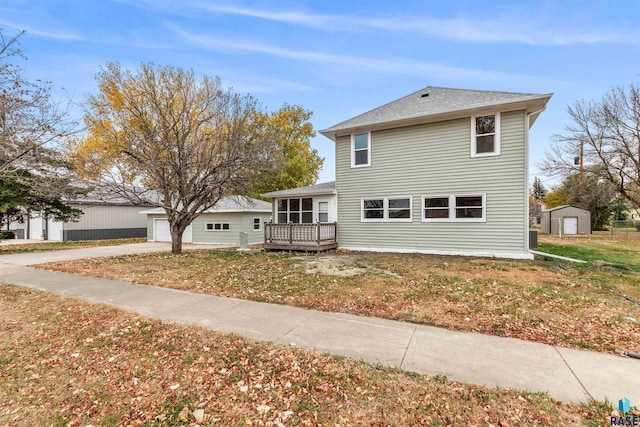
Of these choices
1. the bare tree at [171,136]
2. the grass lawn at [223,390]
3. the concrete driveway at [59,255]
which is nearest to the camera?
the grass lawn at [223,390]

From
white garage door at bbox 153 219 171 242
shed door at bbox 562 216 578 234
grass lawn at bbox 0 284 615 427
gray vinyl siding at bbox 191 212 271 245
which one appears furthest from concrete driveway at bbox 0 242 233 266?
shed door at bbox 562 216 578 234

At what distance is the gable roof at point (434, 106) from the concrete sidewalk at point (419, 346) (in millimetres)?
9127

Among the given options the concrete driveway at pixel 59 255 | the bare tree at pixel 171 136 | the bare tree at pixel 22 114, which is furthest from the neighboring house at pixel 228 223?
the bare tree at pixel 22 114

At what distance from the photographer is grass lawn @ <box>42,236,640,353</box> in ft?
14.3

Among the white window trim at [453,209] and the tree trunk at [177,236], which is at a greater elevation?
the white window trim at [453,209]

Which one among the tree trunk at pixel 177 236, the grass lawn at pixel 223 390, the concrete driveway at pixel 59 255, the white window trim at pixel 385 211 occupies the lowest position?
the concrete driveway at pixel 59 255

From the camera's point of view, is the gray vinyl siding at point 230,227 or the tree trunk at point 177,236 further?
the gray vinyl siding at point 230,227

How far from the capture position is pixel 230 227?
18844 mm

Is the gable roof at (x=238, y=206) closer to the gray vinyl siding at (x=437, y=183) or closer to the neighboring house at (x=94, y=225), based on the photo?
the neighboring house at (x=94, y=225)

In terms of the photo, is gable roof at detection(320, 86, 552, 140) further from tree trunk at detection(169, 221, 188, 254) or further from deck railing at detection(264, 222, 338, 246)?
tree trunk at detection(169, 221, 188, 254)

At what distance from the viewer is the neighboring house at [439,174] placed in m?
10.5

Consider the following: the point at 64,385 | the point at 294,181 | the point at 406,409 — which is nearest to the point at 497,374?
the point at 406,409

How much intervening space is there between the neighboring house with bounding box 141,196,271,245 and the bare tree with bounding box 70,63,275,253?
5.37m

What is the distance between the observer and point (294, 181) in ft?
81.3
